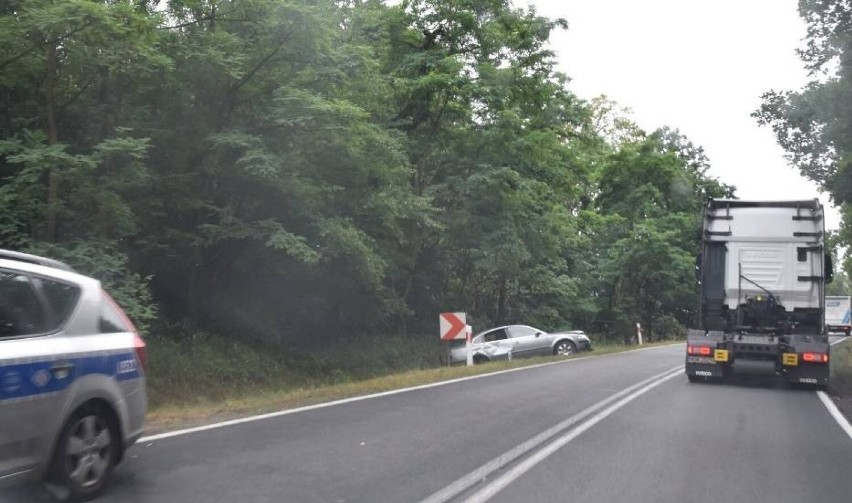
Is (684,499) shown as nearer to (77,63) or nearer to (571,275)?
(77,63)

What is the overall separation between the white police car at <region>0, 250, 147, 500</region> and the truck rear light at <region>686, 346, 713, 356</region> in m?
11.9

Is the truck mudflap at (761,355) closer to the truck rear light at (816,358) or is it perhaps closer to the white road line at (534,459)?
the truck rear light at (816,358)

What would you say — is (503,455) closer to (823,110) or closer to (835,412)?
(835,412)

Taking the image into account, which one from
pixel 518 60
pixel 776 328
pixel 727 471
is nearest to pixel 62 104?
pixel 727 471

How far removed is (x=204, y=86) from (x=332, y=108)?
9.24 feet

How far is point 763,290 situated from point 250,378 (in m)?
11.2

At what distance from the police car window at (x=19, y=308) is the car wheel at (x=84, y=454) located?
0.71m

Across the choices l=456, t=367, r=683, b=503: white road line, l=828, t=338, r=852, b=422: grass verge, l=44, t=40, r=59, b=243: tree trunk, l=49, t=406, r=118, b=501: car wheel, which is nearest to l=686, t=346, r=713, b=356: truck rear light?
l=828, t=338, r=852, b=422: grass verge

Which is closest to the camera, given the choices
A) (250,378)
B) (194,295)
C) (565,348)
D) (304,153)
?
(304,153)

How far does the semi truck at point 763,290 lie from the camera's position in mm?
15336

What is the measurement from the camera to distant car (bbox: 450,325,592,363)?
2500 cm

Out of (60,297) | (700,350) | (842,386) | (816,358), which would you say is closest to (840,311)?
(842,386)

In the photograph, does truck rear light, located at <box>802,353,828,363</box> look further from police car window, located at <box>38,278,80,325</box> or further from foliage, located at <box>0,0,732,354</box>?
police car window, located at <box>38,278,80,325</box>

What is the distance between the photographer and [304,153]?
17.0 meters
